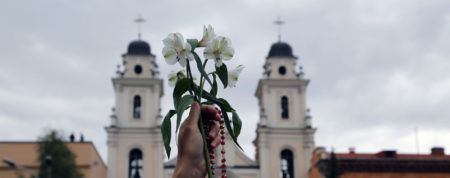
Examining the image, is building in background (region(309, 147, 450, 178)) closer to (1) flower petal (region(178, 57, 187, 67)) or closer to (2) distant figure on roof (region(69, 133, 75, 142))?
(2) distant figure on roof (region(69, 133, 75, 142))

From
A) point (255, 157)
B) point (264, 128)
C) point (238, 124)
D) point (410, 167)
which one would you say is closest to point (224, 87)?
point (238, 124)

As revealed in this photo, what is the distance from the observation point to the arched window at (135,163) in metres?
39.2

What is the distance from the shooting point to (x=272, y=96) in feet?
134

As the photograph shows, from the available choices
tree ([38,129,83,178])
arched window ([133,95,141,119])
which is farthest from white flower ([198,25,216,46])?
arched window ([133,95,141,119])

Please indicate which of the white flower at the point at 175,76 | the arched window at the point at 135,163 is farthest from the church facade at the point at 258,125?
the white flower at the point at 175,76

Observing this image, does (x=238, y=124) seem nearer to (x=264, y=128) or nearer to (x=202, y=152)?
(x=202, y=152)

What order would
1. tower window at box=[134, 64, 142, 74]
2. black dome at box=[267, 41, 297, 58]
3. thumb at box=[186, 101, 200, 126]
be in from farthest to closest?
black dome at box=[267, 41, 297, 58], tower window at box=[134, 64, 142, 74], thumb at box=[186, 101, 200, 126]

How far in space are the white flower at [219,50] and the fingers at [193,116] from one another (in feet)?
1.12

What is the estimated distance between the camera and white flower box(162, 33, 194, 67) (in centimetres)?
409

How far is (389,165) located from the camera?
34.2m

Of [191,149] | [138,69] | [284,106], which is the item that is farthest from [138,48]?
[191,149]

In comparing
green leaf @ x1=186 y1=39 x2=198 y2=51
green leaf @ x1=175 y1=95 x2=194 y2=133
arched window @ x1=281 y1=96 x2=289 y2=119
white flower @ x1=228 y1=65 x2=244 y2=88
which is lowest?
green leaf @ x1=175 y1=95 x2=194 y2=133

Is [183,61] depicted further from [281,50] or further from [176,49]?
[281,50]

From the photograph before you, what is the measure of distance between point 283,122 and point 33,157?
16213 mm
